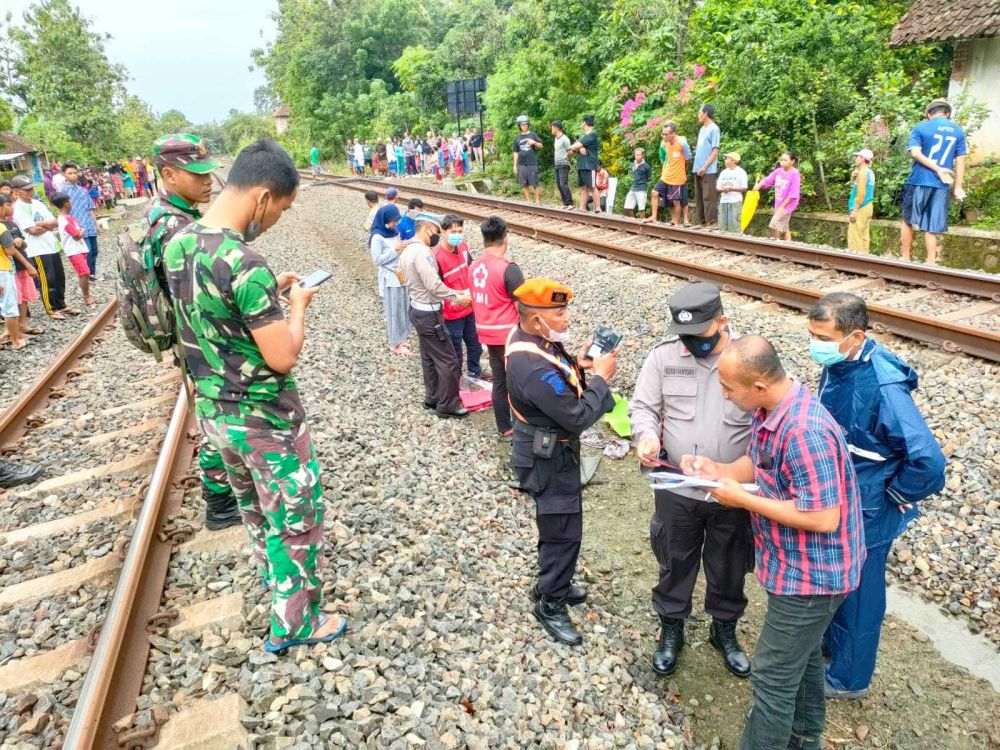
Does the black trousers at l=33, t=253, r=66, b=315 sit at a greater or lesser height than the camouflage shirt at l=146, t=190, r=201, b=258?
lesser

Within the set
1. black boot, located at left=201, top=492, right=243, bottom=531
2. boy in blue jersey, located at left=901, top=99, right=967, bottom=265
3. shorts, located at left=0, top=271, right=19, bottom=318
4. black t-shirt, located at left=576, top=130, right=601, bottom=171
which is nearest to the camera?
black boot, located at left=201, top=492, right=243, bottom=531

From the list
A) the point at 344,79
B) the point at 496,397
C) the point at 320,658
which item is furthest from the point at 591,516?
the point at 344,79

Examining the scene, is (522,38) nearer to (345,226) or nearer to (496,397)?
(345,226)

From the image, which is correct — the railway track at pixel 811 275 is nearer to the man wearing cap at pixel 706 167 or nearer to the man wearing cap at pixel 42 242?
the man wearing cap at pixel 706 167

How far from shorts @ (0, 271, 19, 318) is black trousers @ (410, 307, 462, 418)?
18.8 feet

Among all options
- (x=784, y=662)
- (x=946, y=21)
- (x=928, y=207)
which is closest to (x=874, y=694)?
(x=784, y=662)

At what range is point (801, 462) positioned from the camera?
2391 mm

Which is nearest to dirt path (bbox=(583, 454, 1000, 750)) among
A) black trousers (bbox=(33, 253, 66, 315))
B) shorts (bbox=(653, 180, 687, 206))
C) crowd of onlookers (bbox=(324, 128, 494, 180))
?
black trousers (bbox=(33, 253, 66, 315))

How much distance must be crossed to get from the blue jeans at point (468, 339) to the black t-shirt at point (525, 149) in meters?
11.1

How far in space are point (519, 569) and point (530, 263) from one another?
7479mm

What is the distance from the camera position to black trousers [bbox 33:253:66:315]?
10.2m

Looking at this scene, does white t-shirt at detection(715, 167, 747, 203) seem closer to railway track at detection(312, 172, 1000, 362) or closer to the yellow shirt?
railway track at detection(312, 172, 1000, 362)

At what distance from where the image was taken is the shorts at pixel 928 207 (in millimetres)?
8453

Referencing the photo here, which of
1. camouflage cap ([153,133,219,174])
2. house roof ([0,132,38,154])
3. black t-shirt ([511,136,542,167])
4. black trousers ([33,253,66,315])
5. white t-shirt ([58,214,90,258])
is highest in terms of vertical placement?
house roof ([0,132,38,154])
